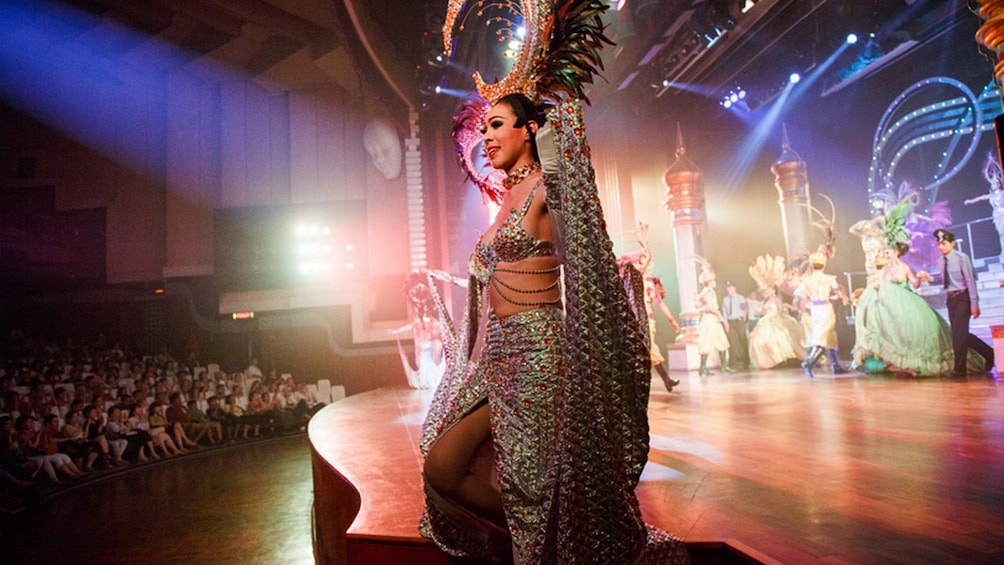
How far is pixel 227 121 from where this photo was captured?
1180 cm

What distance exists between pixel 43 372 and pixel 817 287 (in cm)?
1070

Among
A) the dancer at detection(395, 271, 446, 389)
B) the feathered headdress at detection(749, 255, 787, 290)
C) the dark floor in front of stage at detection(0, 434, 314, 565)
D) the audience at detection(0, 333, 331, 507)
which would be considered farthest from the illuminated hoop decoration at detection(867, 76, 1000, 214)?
the audience at detection(0, 333, 331, 507)

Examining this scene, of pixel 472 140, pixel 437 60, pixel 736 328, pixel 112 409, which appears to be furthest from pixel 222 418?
pixel 736 328

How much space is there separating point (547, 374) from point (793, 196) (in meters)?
11.5

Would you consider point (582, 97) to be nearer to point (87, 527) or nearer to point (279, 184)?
point (87, 527)

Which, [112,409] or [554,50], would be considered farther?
[112,409]

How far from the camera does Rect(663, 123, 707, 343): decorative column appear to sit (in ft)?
36.3

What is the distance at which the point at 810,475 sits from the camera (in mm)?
2709

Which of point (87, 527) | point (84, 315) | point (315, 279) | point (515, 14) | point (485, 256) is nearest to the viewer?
point (485, 256)

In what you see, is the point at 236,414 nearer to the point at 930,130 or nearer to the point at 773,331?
the point at 773,331

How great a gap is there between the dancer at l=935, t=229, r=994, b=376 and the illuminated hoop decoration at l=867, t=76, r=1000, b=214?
2951mm

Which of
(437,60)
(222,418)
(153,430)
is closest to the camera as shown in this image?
(153,430)

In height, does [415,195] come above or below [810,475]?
above

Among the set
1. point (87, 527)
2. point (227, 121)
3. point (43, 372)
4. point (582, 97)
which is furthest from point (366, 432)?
point (227, 121)
